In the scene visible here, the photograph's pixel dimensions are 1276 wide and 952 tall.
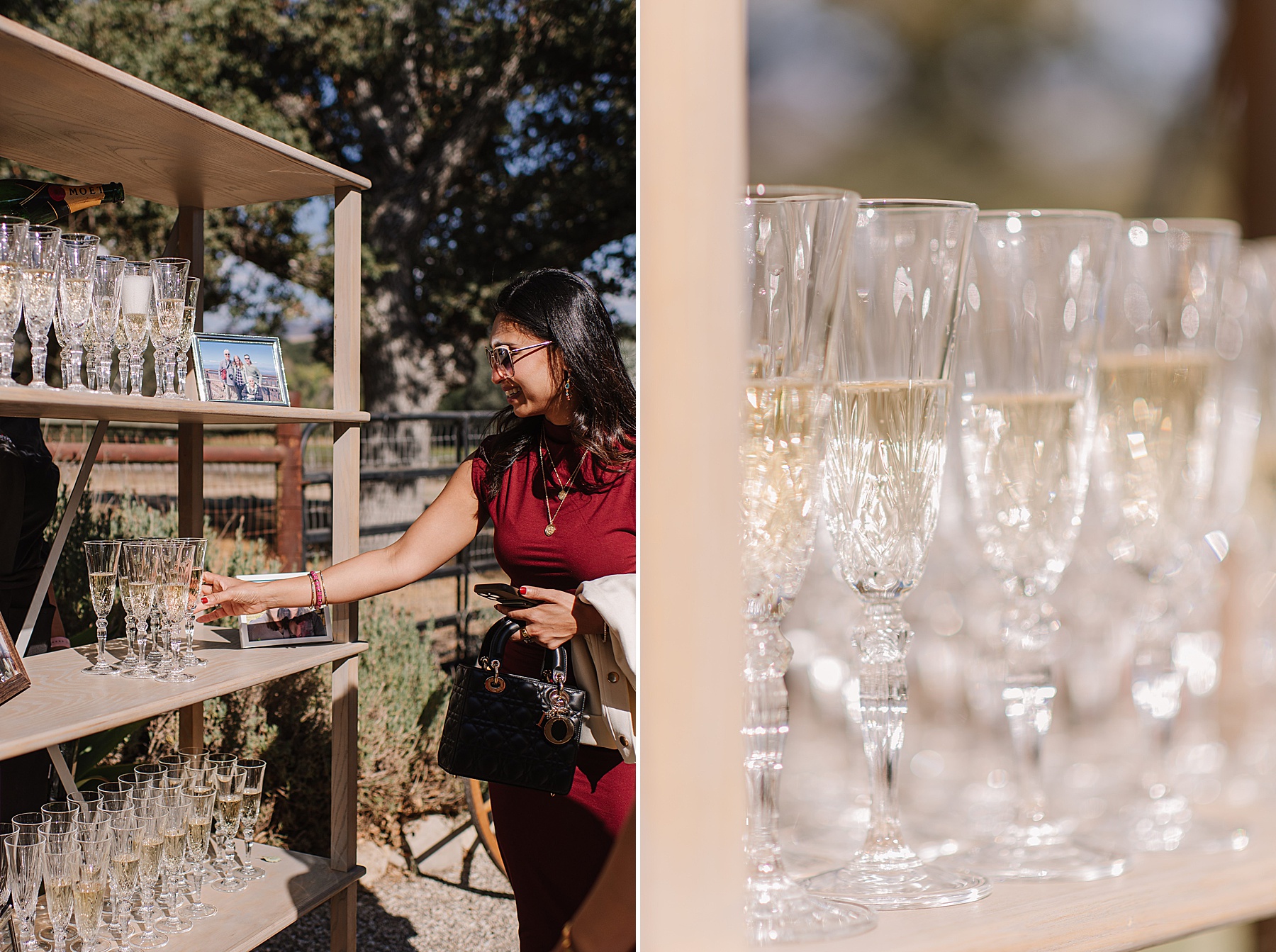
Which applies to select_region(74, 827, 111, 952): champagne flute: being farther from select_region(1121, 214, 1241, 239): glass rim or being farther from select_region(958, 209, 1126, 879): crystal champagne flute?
select_region(1121, 214, 1241, 239): glass rim

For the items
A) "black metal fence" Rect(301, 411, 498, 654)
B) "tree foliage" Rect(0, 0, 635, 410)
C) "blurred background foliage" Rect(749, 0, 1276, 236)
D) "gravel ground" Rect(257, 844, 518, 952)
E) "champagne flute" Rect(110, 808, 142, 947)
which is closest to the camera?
"blurred background foliage" Rect(749, 0, 1276, 236)

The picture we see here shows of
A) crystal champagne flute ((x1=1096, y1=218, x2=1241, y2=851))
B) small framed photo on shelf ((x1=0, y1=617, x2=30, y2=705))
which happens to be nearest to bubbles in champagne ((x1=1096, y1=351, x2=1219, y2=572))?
crystal champagne flute ((x1=1096, y1=218, x2=1241, y2=851))

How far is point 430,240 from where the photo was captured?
12.9ft

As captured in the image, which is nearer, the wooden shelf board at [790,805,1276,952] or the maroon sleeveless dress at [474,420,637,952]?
the wooden shelf board at [790,805,1276,952]

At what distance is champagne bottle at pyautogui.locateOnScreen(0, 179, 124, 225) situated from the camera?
1.10 m

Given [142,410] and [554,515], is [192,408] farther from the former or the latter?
[554,515]

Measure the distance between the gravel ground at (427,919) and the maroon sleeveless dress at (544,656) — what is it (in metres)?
1.06

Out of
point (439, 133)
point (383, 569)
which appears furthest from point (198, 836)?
point (439, 133)

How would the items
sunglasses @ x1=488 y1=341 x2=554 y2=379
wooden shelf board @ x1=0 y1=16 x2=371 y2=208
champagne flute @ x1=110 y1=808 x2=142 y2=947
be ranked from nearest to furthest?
wooden shelf board @ x1=0 y1=16 x2=371 y2=208
champagne flute @ x1=110 y1=808 x2=142 y2=947
sunglasses @ x1=488 y1=341 x2=554 y2=379

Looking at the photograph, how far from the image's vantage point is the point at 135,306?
1095mm

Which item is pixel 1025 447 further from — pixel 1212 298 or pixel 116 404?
pixel 116 404

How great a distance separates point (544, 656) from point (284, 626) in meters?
0.38

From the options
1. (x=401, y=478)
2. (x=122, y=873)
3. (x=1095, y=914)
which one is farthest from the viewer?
(x=401, y=478)

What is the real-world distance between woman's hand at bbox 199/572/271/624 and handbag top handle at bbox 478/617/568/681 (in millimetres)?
322
